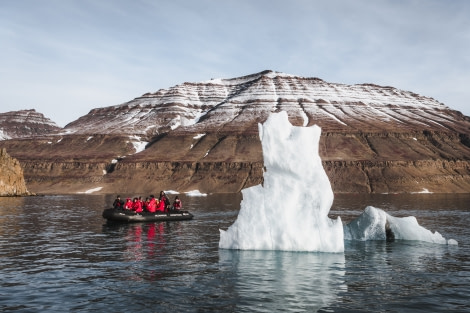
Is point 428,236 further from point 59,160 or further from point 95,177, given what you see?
point 59,160

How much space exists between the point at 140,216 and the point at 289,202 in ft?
79.4

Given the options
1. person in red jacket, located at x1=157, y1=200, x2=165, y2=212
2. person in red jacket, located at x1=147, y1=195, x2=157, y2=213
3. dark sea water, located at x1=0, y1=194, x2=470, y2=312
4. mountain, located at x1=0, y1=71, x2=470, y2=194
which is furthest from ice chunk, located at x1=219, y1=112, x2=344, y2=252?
mountain, located at x1=0, y1=71, x2=470, y2=194

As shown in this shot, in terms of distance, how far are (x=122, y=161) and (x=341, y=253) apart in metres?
136

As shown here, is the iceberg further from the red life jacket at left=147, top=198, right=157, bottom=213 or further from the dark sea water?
the red life jacket at left=147, top=198, right=157, bottom=213

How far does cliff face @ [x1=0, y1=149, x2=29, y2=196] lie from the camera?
107 m

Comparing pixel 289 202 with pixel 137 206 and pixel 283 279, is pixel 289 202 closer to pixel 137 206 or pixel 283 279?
pixel 283 279

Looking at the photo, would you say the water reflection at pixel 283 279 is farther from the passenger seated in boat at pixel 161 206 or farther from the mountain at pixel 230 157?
the mountain at pixel 230 157

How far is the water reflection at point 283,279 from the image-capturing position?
17.5 meters

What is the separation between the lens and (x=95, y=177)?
145 meters

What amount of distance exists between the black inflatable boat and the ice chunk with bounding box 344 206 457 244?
71.0 feet

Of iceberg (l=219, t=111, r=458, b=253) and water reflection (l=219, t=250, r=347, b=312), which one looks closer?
water reflection (l=219, t=250, r=347, b=312)

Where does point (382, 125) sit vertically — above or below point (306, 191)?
above

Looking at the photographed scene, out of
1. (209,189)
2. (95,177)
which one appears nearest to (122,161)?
(95,177)

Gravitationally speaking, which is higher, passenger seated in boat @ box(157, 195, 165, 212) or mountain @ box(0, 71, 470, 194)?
mountain @ box(0, 71, 470, 194)
